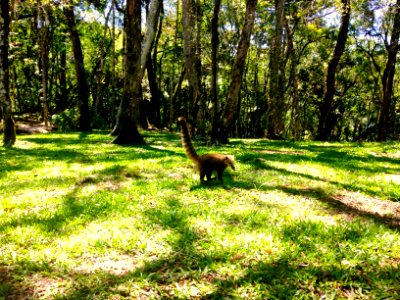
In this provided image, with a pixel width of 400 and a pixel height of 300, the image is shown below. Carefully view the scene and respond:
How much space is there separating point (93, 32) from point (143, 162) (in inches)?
1445

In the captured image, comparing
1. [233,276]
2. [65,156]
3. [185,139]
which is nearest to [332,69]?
[65,156]

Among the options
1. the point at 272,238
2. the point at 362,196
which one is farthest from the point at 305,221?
the point at 362,196

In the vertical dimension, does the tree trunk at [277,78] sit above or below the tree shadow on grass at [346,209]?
above

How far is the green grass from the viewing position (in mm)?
5098

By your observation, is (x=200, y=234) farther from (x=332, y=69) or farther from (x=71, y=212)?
(x=332, y=69)

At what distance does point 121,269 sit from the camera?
18.4 ft

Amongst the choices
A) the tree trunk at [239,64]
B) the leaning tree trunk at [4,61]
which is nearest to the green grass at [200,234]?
the tree trunk at [239,64]

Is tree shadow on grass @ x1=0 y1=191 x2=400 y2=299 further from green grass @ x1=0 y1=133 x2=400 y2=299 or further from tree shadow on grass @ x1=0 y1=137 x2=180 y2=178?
tree shadow on grass @ x1=0 y1=137 x2=180 y2=178

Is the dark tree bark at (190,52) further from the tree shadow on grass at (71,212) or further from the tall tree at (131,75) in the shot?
the tree shadow on grass at (71,212)

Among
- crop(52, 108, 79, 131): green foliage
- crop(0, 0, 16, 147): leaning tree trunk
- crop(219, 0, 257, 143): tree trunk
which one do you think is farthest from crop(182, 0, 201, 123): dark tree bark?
crop(52, 108, 79, 131): green foliage

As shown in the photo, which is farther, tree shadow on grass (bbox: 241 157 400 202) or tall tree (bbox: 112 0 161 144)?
tall tree (bbox: 112 0 161 144)

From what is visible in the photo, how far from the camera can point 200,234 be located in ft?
21.8

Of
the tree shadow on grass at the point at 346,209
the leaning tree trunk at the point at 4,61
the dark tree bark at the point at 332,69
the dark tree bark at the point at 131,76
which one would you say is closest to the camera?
the tree shadow on grass at the point at 346,209

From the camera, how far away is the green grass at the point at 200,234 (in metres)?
5.10
